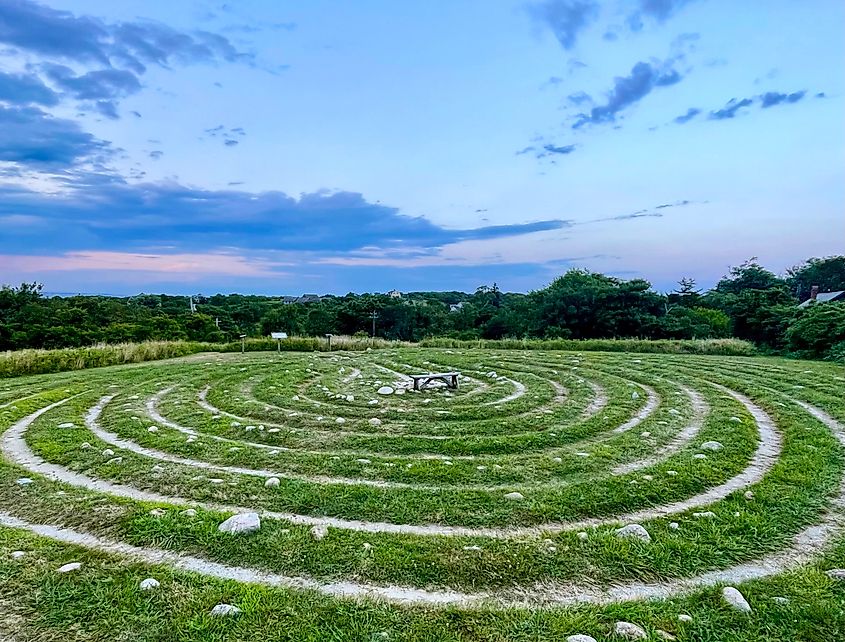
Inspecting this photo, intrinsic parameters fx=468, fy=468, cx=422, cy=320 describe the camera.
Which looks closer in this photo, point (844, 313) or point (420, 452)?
point (420, 452)

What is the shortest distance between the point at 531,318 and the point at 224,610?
39179 mm

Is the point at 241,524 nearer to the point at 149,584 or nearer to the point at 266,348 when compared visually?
the point at 149,584

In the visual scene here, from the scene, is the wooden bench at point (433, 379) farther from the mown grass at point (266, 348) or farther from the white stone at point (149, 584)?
the mown grass at point (266, 348)

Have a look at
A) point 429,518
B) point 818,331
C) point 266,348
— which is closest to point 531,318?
point 818,331

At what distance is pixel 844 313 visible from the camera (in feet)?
71.7

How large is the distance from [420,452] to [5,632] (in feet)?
19.6

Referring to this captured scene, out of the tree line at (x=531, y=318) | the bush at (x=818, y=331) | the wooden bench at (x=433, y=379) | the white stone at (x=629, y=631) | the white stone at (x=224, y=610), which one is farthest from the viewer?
the tree line at (x=531, y=318)

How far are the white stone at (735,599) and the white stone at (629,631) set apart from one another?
3.36 ft

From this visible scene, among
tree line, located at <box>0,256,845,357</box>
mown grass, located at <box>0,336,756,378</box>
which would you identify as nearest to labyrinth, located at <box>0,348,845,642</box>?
mown grass, located at <box>0,336,756,378</box>

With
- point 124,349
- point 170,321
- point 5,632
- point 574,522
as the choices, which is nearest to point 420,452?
point 574,522

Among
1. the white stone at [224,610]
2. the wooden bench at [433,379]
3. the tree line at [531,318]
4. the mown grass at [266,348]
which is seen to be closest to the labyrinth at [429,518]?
the white stone at [224,610]

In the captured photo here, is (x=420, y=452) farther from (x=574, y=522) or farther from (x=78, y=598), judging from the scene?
(x=78, y=598)

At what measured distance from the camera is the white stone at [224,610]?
4.20 meters

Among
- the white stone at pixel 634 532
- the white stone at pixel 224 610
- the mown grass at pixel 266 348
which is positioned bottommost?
the white stone at pixel 224 610
